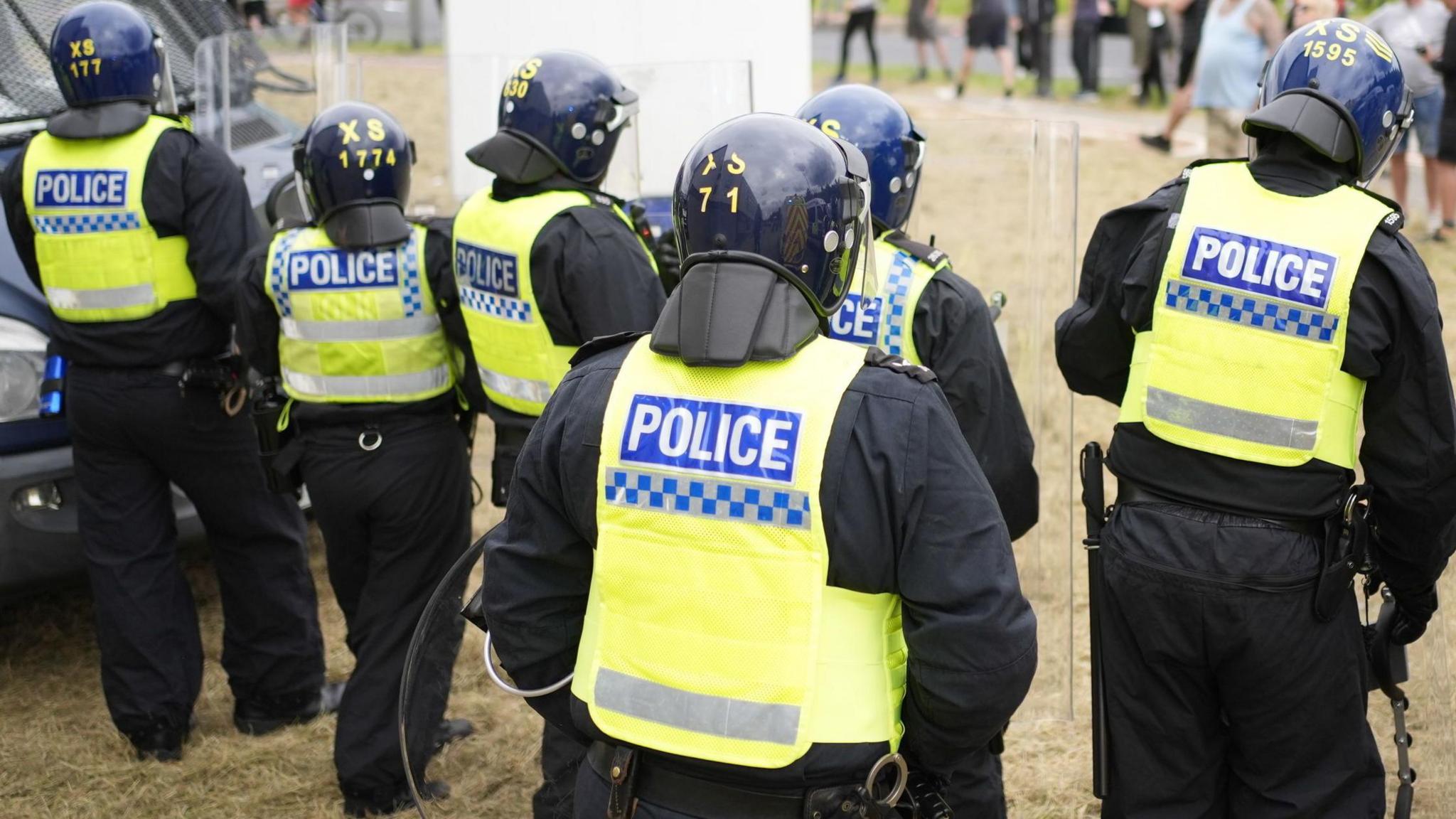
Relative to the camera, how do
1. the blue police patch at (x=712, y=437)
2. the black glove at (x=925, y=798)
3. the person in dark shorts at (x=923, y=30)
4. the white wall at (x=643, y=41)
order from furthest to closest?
1. the person in dark shorts at (x=923, y=30)
2. the white wall at (x=643, y=41)
3. the black glove at (x=925, y=798)
4. the blue police patch at (x=712, y=437)

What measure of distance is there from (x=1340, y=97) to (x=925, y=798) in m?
1.80

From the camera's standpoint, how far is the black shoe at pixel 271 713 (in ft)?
16.5

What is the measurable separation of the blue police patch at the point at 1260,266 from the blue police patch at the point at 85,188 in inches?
124

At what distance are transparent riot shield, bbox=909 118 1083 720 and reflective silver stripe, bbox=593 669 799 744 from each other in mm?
1995

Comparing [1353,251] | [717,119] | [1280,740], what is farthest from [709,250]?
[717,119]

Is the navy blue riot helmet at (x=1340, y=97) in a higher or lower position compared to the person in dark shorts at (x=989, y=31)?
higher

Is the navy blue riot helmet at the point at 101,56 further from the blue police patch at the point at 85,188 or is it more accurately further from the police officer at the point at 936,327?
the police officer at the point at 936,327

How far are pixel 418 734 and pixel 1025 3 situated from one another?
15.4 metres

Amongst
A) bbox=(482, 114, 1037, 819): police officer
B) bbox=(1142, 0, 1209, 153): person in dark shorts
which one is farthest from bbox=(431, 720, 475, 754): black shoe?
bbox=(1142, 0, 1209, 153): person in dark shorts

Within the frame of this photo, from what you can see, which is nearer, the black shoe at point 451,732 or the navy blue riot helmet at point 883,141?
the navy blue riot helmet at point 883,141

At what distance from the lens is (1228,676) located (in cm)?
332

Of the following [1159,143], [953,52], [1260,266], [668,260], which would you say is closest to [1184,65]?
[1159,143]

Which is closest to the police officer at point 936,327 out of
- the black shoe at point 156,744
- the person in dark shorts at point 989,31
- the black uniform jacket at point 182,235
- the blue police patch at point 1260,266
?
the blue police patch at point 1260,266

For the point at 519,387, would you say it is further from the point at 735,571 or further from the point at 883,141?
the point at 735,571
